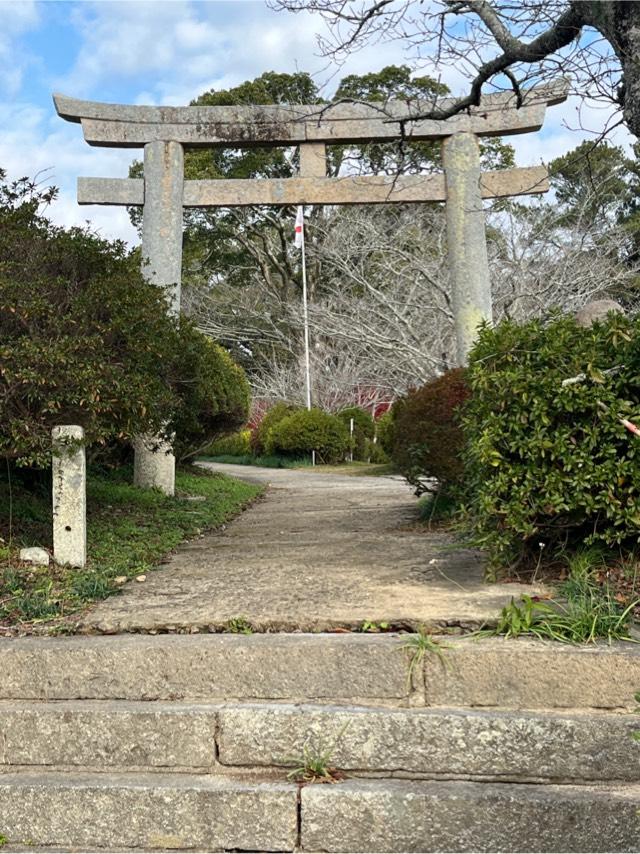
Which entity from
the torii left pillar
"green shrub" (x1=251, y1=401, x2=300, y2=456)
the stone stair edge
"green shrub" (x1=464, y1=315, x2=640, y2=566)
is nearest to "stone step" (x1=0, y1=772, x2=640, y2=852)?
the stone stair edge

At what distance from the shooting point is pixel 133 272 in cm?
599

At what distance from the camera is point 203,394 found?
799 cm

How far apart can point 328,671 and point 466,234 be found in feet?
22.6

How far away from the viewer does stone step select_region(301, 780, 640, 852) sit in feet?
8.29

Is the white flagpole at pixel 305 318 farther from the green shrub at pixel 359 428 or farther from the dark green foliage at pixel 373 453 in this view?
the dark green foliage at pixel 373 453

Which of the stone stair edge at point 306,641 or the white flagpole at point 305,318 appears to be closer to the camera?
the stone stair edge at point 306,641

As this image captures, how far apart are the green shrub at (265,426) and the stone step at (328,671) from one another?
17369 mm

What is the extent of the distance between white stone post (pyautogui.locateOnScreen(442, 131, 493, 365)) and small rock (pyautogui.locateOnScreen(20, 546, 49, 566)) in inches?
216

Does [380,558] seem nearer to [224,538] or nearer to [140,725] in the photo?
[224,538]

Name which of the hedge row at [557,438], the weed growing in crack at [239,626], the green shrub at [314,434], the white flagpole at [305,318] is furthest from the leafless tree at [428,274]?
the weed growing in crack at [239,626]

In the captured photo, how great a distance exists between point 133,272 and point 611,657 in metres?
4.42

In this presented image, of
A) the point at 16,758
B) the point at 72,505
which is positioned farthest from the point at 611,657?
the point at 72,505

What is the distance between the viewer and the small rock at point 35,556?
4.84 meters

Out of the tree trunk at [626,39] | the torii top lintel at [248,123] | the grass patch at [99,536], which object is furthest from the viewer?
the torii top lintel at [248,123]
